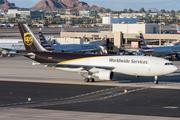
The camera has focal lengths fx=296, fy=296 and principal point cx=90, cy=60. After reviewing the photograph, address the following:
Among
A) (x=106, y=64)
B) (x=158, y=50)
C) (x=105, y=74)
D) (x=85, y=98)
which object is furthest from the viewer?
(x=158, y=50)

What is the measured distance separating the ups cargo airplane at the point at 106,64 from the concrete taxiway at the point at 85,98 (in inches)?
73.1

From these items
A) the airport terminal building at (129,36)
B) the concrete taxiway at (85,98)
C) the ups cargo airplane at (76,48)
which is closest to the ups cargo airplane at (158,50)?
the airport terminal building at (129,36)

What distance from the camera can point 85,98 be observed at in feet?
118

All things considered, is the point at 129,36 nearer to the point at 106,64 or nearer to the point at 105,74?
the point at 106,64

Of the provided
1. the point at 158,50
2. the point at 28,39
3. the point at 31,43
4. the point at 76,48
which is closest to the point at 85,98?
the point at 31,43

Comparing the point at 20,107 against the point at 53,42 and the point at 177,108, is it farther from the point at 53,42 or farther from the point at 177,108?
the point at 53,42

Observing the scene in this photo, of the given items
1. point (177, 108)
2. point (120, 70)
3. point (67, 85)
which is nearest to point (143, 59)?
point (120, 70)

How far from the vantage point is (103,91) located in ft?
132

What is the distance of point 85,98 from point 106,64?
460 inches

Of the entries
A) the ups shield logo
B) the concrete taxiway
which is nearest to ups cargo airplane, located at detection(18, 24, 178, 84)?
the concrete taxiway

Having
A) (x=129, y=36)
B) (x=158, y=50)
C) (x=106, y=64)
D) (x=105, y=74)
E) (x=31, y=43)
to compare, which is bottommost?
(x=105, y=74)

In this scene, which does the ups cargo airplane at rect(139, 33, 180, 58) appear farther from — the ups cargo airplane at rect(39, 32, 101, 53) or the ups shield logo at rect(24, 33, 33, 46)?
the ups shield logo at rect(24, 33, 33, 46)

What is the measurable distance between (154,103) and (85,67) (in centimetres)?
1630

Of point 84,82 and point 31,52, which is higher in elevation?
point 31,52
